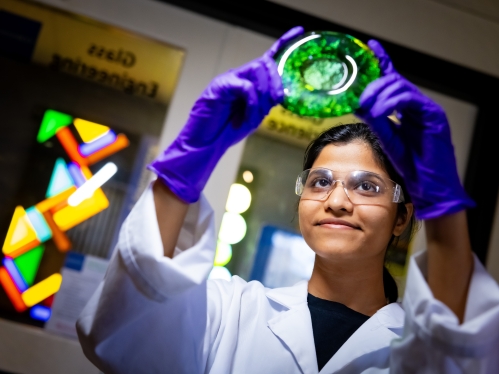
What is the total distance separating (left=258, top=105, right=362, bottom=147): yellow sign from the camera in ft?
5.98

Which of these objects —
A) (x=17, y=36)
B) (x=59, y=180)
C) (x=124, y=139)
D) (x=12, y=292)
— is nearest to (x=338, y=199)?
(x=124, y=139)

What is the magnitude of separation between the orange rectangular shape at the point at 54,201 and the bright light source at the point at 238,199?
0.59 m

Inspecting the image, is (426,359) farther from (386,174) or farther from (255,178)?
(255,178)

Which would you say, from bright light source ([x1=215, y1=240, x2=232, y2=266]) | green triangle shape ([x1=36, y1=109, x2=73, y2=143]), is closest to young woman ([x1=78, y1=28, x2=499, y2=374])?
bright light source ([x1=215, y1=240, x2=232, y2=266])

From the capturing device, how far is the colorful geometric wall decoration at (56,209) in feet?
5.30

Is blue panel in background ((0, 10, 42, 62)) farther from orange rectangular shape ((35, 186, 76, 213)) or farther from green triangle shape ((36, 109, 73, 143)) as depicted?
orange rectangular shape ((35, 186, 76, 213))

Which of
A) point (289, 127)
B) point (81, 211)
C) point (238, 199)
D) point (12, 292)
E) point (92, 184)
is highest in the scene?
point (289, 127)

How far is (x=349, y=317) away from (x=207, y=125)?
54 cm

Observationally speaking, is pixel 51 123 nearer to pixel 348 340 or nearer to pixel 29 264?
pixel 29 264

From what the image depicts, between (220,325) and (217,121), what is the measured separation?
1.48 feet

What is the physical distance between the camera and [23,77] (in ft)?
5.62

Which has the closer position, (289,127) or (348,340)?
(348,340)

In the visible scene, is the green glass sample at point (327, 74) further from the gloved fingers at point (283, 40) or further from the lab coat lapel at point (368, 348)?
the lab coat lapel at point (368, 348)

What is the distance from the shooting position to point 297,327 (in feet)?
3.24
